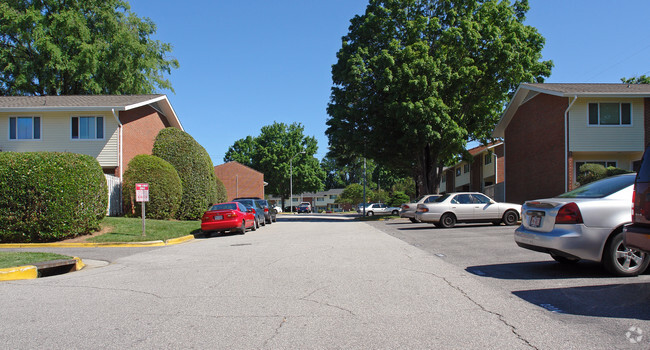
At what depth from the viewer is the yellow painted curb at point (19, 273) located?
9.01 meters

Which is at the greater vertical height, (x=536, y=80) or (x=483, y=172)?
(x=536, y=80)

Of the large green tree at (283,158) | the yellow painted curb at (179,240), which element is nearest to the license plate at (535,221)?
the yellow painted curb at (179,240)

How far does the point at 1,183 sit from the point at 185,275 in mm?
9656

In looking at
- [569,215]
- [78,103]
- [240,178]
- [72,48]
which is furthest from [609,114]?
[240,178]

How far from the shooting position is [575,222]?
298 inches

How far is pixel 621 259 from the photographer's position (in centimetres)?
749

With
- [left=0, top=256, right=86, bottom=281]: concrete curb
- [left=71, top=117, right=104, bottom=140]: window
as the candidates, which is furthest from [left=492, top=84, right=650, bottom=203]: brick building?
[left=71, top=117, right=104, bottom=140]: window

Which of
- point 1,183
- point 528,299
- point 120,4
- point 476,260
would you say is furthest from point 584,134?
point 120,4

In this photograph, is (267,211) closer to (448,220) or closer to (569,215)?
(448,220)

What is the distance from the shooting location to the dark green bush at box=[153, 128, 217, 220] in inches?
1018

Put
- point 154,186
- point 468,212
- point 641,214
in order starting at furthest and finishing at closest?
Result: point 154,186 → point 468,212 → point 641,214

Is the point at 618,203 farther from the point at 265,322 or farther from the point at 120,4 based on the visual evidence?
the point at 120,4

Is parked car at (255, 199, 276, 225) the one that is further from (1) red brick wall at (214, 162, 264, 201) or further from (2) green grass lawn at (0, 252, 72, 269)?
(1) red brick wall at (214, 162, 264, 201)

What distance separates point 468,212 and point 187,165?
15060 mm
